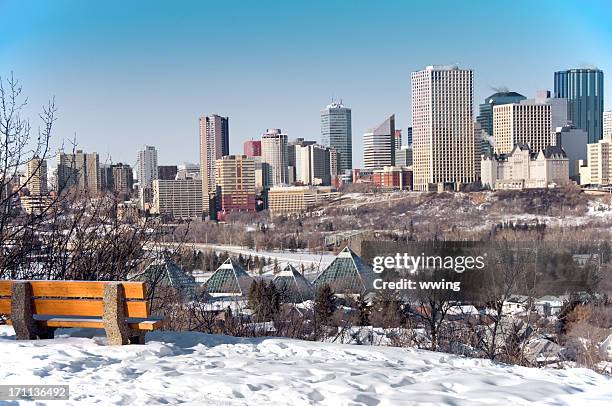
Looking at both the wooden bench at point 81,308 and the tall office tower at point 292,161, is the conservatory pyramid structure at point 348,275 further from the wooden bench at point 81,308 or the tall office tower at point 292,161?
the tall office tower at point 292,161

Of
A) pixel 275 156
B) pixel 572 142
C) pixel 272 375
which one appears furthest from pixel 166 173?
pixel 272 375

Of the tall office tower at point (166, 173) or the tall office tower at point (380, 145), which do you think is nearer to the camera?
the tall office tower at point (166, 173)

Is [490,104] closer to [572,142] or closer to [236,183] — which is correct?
[572,142]

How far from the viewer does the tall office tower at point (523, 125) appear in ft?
247

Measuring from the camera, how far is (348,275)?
2261 centimetres

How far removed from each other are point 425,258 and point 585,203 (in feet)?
78.4

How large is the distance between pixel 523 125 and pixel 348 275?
5884 centimetres

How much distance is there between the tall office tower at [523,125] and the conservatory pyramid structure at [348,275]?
54180 mm

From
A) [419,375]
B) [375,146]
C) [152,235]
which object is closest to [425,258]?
[152,235]

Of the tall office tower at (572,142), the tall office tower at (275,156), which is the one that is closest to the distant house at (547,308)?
the tall office tower at (572,142)

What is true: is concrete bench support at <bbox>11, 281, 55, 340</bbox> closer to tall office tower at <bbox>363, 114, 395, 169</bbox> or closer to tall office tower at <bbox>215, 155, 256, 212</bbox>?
tall office tower at <bbox>215, 155, 256, 212</bbox>

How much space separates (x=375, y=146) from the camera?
A: 97.1 m

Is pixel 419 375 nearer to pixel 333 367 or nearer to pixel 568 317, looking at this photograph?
pixel 333 367

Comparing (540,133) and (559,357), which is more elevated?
(540,133)
